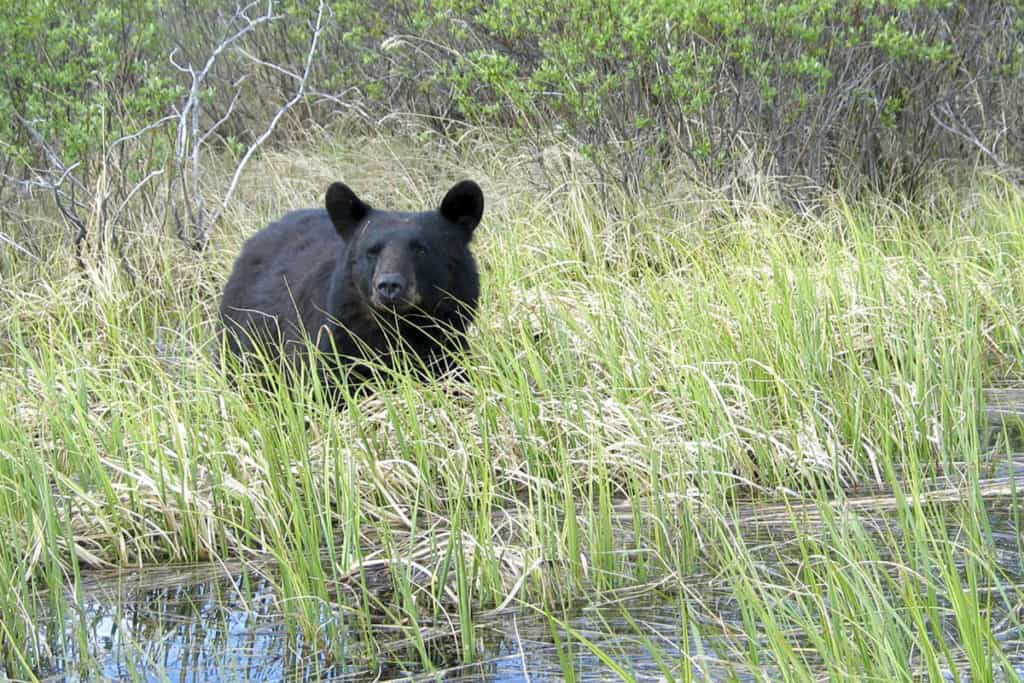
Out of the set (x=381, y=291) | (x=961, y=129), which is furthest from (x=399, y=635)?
(x=961, y=129)

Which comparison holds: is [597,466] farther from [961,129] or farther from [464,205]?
[961,129]

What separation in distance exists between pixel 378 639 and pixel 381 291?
6.03 feet

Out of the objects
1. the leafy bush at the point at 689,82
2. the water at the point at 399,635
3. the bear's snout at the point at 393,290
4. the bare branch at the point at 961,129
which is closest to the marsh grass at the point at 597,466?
the water at the point at 399,635

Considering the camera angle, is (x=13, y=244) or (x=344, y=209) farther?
(x=13, y=244)

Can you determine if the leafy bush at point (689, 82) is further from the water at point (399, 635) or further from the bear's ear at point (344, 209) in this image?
the water at point (399, 635)

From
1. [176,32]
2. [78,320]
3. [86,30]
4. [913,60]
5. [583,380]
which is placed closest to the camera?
[583,380]

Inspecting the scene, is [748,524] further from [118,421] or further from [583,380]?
[118,421]

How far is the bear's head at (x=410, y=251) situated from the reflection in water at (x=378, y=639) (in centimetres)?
150

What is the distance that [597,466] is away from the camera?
4.70 m

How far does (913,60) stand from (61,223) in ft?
18.3

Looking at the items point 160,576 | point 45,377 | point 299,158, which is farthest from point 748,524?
point 299,158

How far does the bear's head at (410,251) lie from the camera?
532cm

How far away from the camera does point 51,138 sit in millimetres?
8695

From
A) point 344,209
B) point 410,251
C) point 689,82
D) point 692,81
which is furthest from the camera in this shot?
point 692,81
